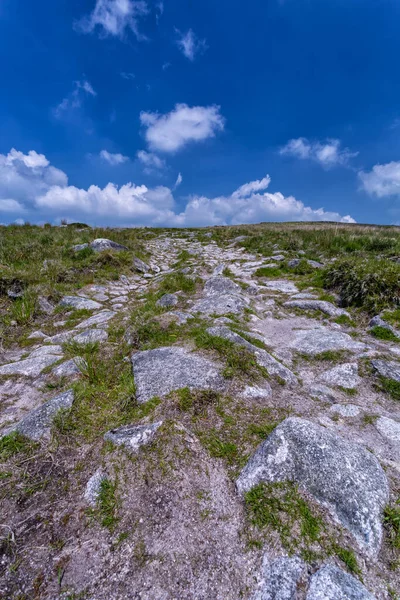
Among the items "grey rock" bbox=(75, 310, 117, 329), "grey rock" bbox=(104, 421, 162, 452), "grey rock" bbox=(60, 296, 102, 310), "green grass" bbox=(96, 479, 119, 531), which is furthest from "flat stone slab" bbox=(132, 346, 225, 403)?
"grey rock" bbox=(60, 296, 102, 310)

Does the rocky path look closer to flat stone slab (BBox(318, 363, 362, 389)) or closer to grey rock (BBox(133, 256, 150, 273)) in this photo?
flat stone slab (BBox(318, 363, 362, 389))

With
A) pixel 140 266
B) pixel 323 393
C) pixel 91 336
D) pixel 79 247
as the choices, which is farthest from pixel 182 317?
pixel 79 247

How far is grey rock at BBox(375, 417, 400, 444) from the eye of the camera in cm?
264

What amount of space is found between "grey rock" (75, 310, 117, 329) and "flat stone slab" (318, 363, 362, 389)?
441cm

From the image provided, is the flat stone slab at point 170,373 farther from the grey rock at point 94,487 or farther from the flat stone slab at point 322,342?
the flat stone slab at point 322,342

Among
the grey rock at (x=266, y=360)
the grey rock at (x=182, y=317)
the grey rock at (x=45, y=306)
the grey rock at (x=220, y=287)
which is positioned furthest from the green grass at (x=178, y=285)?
→ the grey rock at (x=266, y=360)

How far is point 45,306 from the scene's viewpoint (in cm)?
651

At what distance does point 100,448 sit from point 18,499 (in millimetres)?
655

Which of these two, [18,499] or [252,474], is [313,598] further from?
[18,499]

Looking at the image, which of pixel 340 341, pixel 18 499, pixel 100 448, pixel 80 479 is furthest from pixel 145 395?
pixel 340 341

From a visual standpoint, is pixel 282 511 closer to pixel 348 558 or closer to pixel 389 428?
pixel 348 558

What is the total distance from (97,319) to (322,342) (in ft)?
15.4

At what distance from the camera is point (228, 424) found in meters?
2.70

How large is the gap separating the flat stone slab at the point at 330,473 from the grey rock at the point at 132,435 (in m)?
0.89
